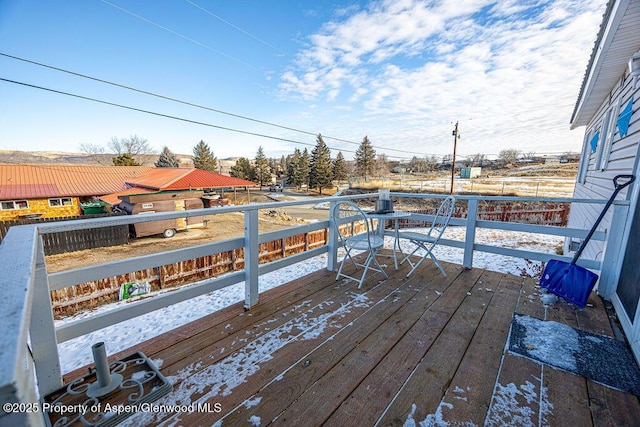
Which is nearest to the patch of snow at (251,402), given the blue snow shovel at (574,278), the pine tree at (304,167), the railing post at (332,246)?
the railing post at (332,246)

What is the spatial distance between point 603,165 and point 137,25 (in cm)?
1367

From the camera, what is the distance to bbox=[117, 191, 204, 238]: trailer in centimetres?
1297

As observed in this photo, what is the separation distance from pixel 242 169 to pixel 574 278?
40735 millimetres

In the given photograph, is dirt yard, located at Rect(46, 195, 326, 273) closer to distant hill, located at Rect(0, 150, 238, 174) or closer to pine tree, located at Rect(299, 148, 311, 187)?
pine tree, located at Rect(299, 148, 311, 187)

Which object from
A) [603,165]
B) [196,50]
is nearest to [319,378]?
[603,165]

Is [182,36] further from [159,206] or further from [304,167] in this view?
[304,167]

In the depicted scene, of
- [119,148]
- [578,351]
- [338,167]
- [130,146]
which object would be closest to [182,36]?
[578,351]

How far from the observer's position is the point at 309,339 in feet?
6.02

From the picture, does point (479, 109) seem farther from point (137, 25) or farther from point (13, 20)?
point (13, 20)

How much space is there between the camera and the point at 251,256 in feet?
7.12

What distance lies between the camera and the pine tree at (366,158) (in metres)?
35.5

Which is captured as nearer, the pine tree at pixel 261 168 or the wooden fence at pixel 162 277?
the wooden fence at pixel 162 277

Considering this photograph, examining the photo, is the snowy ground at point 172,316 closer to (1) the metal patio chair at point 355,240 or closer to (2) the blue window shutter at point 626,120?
(1) the metal patio chair at point 355,240

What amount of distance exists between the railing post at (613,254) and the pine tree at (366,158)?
110 feet
